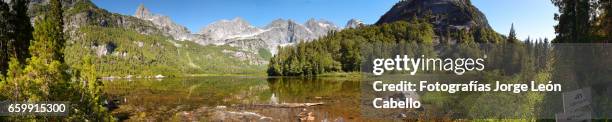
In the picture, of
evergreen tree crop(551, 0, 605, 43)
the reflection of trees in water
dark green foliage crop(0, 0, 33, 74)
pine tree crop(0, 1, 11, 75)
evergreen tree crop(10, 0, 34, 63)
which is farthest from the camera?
the reflection of trees in water

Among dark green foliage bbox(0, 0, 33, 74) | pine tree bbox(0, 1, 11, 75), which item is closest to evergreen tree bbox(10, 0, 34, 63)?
dark green foliage bbox(0, 0, 33, 74)

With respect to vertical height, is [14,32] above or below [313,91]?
above

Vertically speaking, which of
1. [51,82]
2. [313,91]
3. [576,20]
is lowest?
[313,91]

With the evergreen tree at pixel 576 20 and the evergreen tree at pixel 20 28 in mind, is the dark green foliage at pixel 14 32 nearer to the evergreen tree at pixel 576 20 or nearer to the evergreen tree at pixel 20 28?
the evergreen tree at pixel 20 28

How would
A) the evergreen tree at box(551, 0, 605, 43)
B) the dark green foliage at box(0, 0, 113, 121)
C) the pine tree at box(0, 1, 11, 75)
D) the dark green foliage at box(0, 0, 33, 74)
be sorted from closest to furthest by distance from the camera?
the dark green foliage at box(0, 0, 113, 121)
the evergreen tree at box(551, 0, 605, 43)
the pine tree at box(0, 1, 11, 75)
the dark green foliage at box(0, 0, 33, 74)

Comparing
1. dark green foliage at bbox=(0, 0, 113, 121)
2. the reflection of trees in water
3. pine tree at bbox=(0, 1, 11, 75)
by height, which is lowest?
the reflection of trees in water

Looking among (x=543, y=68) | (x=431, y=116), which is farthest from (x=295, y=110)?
(x=543, y=68)

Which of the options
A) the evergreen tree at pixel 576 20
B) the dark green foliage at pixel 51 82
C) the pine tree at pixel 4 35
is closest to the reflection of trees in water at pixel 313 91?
the evergreen tree at pixel 576 20

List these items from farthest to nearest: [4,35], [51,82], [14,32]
A: 1. [14,32]
2. [4,35]
3. [51,82]

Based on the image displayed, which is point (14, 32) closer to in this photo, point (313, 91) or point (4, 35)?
point (4, 35)

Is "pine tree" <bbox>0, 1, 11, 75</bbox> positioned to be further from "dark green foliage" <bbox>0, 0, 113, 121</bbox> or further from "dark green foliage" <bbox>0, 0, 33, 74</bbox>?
"dark green foliage" <bbox>0, 0, 113, 121</bbox>

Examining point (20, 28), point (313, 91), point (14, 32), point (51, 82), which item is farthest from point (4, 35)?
point (313, 91)

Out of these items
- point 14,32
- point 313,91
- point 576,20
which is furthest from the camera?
point 313,91

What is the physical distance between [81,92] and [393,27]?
17218 centimetres
